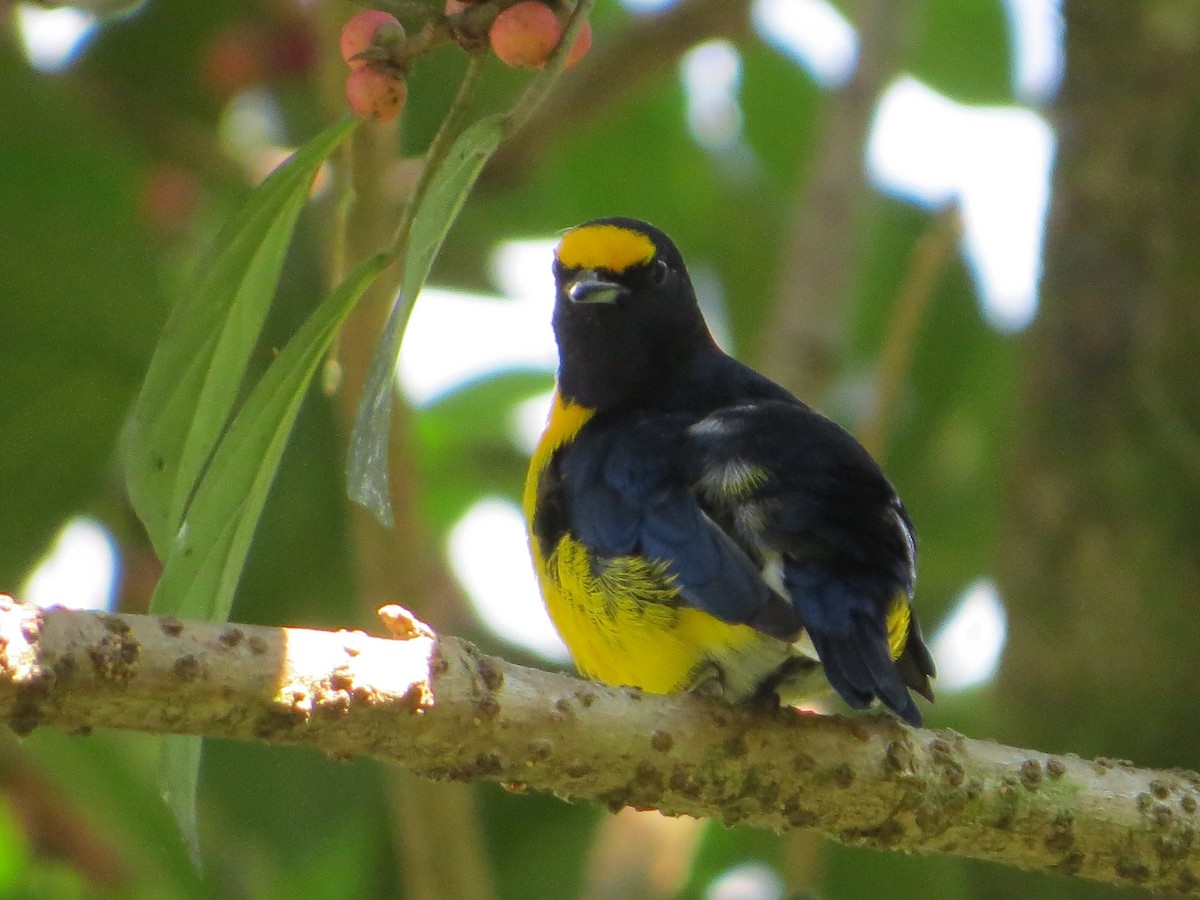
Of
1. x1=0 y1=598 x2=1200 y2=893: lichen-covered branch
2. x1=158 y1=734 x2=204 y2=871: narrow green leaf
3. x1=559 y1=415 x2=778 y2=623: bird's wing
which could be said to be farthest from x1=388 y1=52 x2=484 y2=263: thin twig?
x1=559 y1=415 x2=778 y2=623: bird's wing

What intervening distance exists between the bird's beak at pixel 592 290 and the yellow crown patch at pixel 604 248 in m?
0.04

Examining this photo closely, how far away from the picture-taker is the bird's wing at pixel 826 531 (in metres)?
3.07

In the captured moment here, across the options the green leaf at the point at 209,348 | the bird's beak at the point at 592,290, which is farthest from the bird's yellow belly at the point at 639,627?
the green leaf at the point at 209,348

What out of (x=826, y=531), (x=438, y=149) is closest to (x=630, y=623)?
(x=826, y=531)

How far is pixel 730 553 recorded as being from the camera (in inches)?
130

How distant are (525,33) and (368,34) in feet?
1.03

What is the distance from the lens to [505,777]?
7.97ft

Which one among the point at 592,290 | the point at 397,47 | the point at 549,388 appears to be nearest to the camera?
the point at 397,47

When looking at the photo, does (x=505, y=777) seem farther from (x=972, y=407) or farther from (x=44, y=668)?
(x=972, y=407)

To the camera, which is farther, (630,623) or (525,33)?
(630,623)

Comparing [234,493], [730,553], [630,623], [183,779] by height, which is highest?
[234,493]

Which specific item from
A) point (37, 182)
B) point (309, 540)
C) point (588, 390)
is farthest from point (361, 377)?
point (37, 182)

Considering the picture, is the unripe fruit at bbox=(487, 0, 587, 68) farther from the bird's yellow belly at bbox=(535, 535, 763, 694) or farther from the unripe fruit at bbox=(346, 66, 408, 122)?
the bird's yellow belly at bbox=(535, 535, 763, 694)

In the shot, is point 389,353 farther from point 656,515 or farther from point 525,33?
point 656,515
